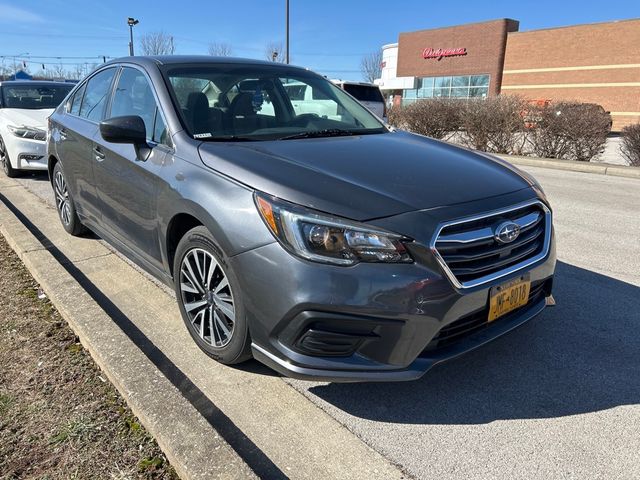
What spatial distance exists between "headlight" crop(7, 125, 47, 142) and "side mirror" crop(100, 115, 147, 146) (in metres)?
5.94

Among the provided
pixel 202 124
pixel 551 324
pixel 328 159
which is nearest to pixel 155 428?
pixel 328 159

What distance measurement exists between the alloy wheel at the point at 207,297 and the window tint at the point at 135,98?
956mm

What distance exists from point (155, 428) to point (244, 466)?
1.62 ft

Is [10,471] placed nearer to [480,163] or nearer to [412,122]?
[480,163]

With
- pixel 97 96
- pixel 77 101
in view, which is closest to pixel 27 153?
pixel 77 101

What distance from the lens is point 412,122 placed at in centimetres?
1531

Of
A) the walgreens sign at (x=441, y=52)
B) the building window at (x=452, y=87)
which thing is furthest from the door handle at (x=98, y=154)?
the walgreens sign at (x=441, y=52)

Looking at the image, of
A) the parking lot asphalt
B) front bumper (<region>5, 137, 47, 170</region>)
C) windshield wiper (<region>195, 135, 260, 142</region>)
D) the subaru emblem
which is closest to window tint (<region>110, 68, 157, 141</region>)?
windshield wiper (<region>195, 135, 260, 142</region>)

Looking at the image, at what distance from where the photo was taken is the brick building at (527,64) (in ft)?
117

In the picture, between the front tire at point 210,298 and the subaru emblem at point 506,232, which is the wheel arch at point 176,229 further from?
the subaru emblem at point 506,232

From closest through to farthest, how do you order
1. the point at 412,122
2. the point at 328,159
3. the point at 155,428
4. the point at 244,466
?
the point at 244,466 → the point at 155,428 → the point at 328,159 → the point at 412,122

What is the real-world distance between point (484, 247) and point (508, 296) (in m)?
0.32

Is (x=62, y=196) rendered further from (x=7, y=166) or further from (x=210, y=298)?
(x=7, y=166)

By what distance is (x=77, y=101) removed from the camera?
15.7 feet
